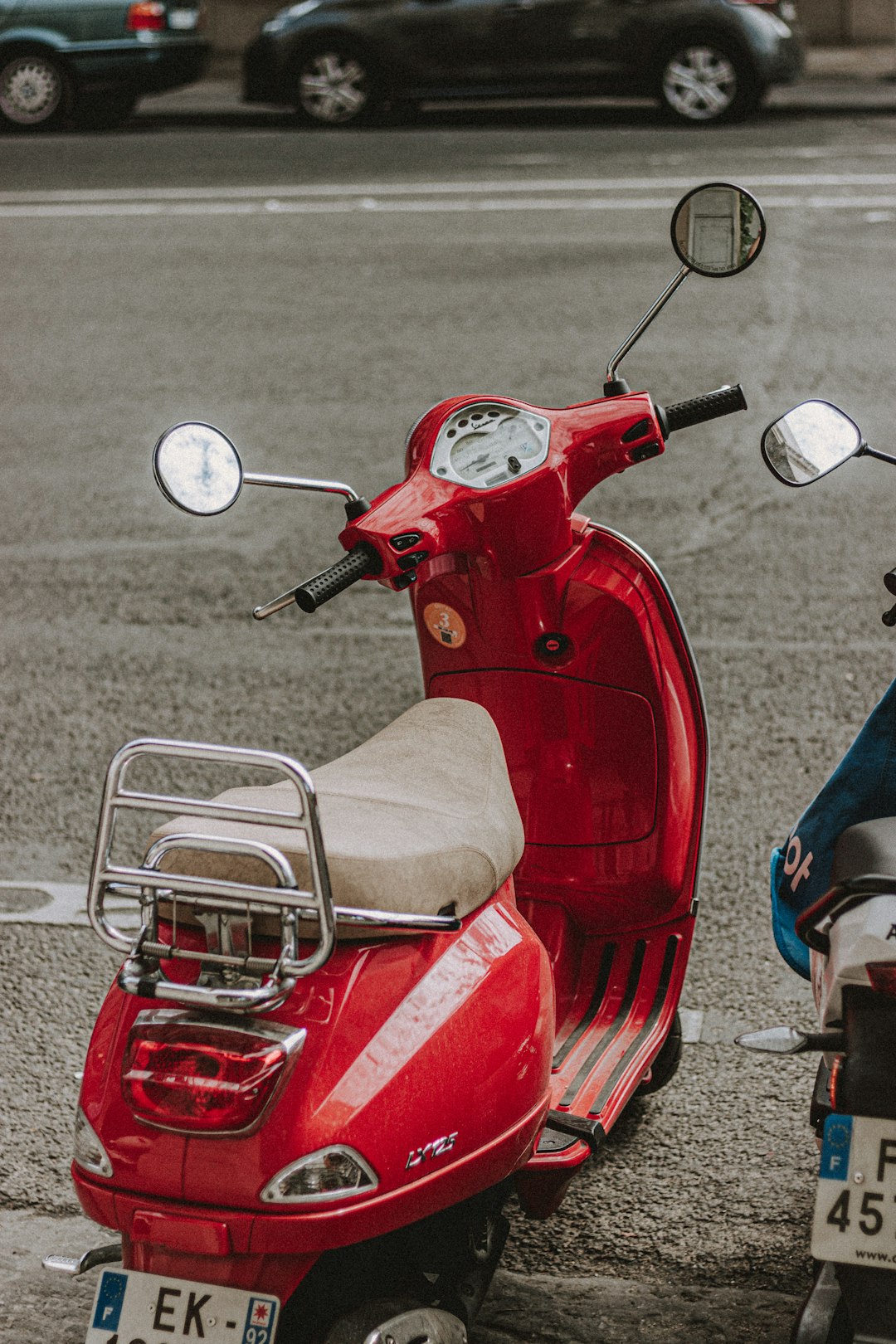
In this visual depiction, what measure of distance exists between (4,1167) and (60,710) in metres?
2.17

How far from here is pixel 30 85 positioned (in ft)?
49.1

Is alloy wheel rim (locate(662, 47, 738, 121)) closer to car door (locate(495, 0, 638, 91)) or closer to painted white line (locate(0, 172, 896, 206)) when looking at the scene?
car door (locate(495, 0, 638, 91))

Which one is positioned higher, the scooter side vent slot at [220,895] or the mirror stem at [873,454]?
the mirror stem at [873,454]

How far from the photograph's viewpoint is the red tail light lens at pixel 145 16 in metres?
14.9

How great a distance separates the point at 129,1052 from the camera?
1935mm

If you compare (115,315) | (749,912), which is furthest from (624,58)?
(749,912)

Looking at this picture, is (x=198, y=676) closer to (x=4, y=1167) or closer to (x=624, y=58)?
(x=4, y=1167)

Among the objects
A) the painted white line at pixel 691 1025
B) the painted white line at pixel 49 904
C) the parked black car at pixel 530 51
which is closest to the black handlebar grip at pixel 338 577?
the painted white line at pixel 691 1025

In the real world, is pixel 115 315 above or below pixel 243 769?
above

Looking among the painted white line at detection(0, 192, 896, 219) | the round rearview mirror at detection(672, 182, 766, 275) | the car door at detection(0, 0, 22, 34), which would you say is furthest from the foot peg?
the car door at detection(0, 0, 22, 34)

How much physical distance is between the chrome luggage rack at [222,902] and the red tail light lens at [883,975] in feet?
1.90

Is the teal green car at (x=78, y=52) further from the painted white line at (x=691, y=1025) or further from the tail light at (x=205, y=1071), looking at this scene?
the tail light at (x=205, y=1071)

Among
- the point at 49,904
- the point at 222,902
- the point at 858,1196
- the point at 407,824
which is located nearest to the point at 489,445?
the point at 407,824

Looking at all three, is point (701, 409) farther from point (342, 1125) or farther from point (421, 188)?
point (421, 188)
